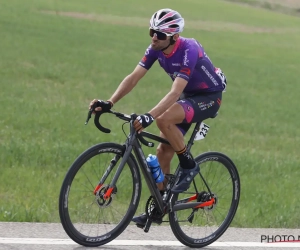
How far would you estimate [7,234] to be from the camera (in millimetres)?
5762

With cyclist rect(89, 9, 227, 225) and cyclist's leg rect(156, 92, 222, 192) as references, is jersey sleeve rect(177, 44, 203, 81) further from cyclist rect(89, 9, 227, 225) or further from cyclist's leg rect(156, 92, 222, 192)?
cyclist's leg rect(156, 92, 222, 192)

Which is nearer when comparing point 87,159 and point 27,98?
point 87,159

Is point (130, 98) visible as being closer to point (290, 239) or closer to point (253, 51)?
point (290, 239)

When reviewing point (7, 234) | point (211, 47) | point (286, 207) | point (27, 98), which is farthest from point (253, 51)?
point (7, 234)

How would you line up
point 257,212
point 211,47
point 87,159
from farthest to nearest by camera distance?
point 211,47, point 257,212, point 87,159

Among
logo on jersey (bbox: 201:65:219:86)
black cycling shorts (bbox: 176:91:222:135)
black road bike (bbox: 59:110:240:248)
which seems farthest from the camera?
logo on jersey (bbox: 201:65:219:86)

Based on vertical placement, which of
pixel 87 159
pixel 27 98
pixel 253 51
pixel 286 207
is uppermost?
pixel 87 159

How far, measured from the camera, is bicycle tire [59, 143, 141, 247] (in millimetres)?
5398

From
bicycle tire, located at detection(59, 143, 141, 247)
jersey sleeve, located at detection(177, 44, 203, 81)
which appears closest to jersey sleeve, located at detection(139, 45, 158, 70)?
jersey sleeve, located at detection(177, 44, 203, 81)

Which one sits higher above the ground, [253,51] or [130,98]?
[130,98]

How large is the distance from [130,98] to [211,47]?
20.5 m

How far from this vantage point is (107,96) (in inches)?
890

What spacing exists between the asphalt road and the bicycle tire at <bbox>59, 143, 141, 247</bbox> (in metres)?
0.12

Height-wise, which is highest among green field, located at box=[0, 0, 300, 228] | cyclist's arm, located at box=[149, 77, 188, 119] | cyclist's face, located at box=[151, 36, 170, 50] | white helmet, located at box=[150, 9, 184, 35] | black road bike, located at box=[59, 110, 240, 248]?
white helmet, located at box=[150, 9, 184, 35]
